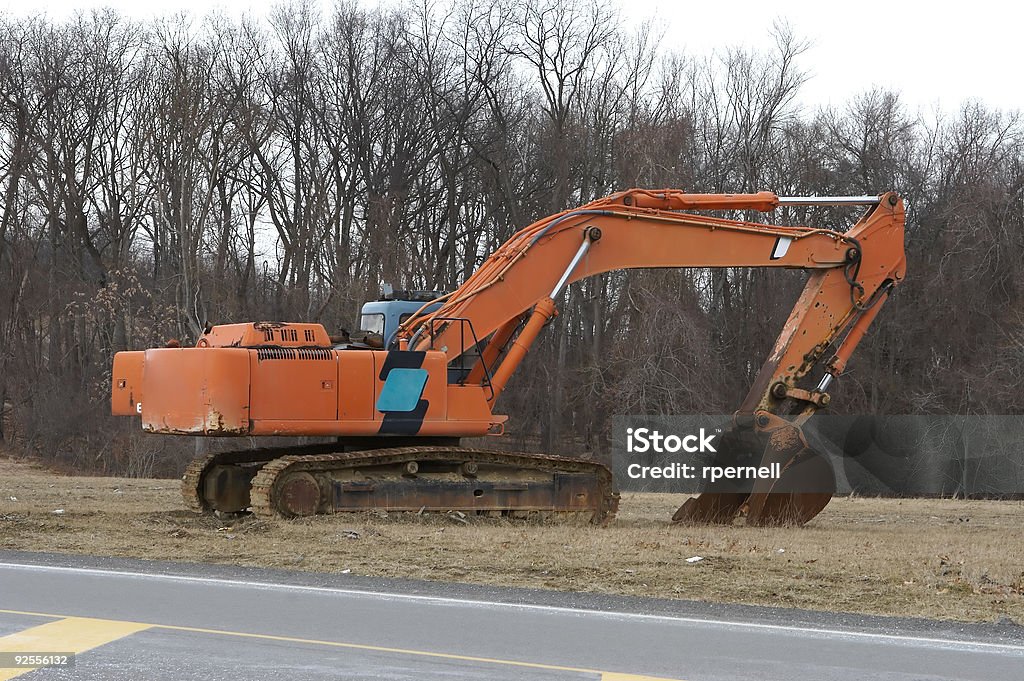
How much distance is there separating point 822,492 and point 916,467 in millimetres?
15192

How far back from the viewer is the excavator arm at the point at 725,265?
16750 mm

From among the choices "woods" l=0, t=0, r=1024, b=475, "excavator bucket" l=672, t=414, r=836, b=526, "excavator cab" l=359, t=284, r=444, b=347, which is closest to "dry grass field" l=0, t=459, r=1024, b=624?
"excavator bucket" l=672, t=414, r=836, b=526

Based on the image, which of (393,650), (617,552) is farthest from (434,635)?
(617,552)

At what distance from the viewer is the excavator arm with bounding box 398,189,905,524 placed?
16.8 meters

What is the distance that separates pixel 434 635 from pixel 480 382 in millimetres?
8777

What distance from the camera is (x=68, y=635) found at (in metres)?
8.12

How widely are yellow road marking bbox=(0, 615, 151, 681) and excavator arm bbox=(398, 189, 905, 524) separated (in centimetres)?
827

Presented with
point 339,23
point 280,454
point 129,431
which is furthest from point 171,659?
point 339,23

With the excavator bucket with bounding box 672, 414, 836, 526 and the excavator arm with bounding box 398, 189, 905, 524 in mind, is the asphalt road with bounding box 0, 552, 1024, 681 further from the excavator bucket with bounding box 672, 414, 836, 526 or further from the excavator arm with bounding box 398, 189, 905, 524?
the excavator bucket with bounding box 672, 414, 836, 526

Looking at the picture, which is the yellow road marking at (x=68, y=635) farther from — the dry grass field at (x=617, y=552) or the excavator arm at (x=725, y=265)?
the excavator arm at (x=725, y=265)

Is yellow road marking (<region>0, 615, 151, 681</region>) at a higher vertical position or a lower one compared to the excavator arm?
lower

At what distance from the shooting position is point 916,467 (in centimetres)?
3092

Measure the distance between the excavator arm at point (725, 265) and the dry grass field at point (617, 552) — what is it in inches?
32.3

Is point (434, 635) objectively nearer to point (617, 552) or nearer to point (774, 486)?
point (617, 552)
